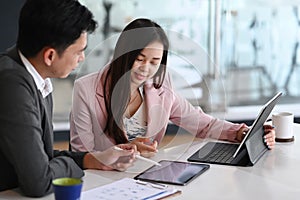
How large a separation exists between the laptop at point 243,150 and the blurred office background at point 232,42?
2.15m

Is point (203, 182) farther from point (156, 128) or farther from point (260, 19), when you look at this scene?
point (260, 19)

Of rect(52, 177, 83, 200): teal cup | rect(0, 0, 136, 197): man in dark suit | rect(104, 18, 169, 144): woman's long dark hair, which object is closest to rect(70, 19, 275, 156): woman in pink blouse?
rect(104, 18, 169, 144): woman's long dark hair

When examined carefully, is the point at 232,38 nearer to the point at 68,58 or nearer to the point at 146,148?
the point at 146,148

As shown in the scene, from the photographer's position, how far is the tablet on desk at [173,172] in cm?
176

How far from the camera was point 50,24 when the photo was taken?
5.30 feet

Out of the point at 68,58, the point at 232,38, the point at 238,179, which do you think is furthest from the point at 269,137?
the point at 232,38

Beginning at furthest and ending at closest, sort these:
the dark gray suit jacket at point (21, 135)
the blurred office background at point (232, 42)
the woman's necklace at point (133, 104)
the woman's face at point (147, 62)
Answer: the blurred office background at point (232, 42) → the woman's necklace at point (133, 104) → the woman's face at point (147, 62) → the dark gray suit jacket at point (21, 135)

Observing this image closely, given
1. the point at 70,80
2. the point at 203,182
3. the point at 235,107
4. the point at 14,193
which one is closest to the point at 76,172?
the point at 14,193

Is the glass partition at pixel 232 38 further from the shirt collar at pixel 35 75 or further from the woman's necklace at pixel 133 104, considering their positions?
the shirt collar at pixel 35 75

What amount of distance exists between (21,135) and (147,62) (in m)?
0.71

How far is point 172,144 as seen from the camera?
223 cm

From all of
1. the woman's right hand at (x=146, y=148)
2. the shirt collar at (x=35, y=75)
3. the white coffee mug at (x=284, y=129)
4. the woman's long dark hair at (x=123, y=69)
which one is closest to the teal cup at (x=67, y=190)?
the shirt collar at (x=35, y=75)

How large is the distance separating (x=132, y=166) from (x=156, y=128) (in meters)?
0.41

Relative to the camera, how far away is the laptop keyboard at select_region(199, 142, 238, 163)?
6.66 feet
